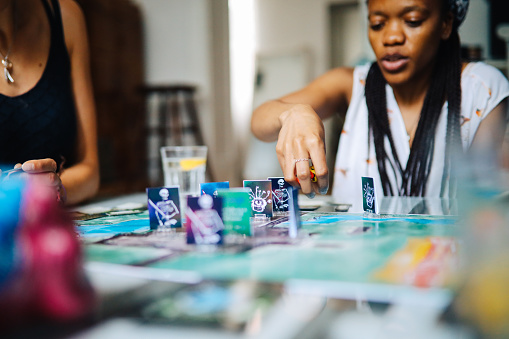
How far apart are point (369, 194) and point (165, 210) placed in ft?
1.39

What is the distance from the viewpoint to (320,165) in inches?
37.2

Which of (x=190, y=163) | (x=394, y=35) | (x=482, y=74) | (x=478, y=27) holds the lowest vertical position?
(x=190, y=163)

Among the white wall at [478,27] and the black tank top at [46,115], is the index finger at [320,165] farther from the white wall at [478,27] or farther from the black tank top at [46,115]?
the white wall at [478,27]

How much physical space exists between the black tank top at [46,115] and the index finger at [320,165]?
78 centimetres

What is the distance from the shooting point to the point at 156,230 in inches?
35.0

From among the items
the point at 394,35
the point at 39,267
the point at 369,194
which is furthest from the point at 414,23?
the point at 39,267

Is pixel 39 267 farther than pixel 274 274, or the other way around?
pixel 274 274

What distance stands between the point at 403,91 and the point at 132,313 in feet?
4.50

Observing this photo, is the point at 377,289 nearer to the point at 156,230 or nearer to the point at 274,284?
the point at 274,284

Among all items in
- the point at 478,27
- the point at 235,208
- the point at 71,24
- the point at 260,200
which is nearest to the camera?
the point at 235,208

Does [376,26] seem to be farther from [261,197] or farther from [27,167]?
[27,167]

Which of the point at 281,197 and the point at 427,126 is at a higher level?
the point at 427,126

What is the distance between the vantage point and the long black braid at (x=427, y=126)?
147cm

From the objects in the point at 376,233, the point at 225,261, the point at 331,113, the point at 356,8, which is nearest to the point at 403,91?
the point at 331,113
